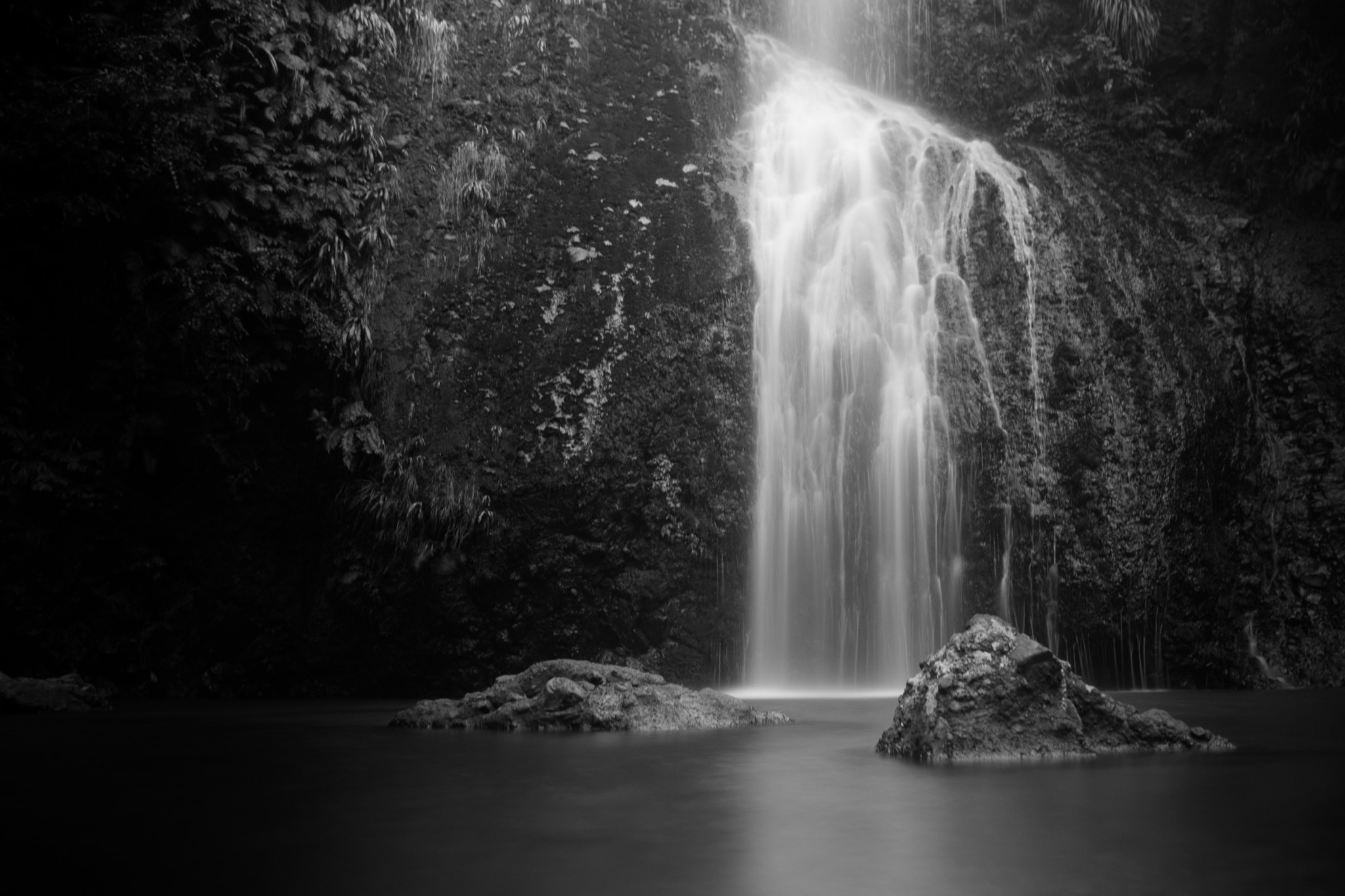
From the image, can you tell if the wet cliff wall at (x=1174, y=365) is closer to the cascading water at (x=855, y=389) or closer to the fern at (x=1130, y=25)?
the fern at (x=1130, y=25)

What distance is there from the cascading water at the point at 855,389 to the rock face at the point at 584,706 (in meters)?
3.53

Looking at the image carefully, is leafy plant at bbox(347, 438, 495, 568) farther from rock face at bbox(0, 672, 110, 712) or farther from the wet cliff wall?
the wet cliff wall

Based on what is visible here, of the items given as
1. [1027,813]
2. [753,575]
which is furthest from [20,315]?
[1027,813]

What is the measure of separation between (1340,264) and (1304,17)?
3.58 meters

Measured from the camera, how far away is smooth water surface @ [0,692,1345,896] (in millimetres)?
2951

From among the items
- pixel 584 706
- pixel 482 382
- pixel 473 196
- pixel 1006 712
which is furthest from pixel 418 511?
pixel 1006 712

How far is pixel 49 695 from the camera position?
27.8 feet

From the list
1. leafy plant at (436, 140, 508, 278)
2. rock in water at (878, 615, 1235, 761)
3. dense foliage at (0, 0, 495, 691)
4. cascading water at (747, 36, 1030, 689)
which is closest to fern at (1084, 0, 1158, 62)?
cascading water at (747, 36, 1030, 689)

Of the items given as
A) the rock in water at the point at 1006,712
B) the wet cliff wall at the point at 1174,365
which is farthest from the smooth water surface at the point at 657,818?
the wet cliff wall at the point at 1174,365

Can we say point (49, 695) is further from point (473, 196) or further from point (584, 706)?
point (473, 196)

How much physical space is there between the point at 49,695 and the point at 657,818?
689 cm

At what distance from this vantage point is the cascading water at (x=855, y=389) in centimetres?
1084

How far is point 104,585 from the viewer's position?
1060 cm

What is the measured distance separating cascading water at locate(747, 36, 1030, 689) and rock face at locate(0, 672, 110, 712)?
6.09 metres
